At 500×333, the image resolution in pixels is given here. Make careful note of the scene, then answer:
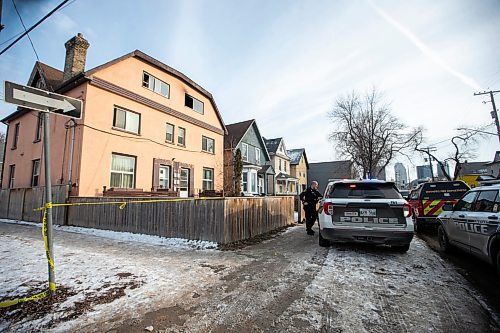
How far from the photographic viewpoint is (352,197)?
577 cm

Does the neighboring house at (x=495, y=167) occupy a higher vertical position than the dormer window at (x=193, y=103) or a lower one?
lower

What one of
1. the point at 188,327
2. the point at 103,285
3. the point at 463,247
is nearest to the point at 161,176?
the point at 103,285

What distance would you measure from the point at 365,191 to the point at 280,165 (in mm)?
30418

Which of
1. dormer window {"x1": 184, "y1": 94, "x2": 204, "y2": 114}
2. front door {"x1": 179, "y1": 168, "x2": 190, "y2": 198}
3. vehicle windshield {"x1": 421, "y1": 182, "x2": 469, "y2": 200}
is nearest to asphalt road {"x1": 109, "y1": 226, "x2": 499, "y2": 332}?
vehicle windshield {"x1": 421, "y1": 182, "x2": 469, "y2": 200}

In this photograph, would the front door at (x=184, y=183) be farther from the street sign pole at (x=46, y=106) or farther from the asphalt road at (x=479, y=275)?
the asphalt road at (x=479, y=275)

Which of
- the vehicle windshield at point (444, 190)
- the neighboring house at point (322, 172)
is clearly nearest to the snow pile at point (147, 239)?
the vehicle windshield at point (444, 190)

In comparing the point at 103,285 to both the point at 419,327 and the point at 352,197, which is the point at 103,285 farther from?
the point at 352,197

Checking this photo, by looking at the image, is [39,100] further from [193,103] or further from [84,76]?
[193,103]

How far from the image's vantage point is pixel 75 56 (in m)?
13.0

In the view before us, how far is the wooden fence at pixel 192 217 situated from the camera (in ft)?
22.1

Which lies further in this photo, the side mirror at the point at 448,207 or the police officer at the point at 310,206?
the police officer at the point at 310,206

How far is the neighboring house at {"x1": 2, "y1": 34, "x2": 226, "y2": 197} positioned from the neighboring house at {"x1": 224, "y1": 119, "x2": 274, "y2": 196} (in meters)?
4.53

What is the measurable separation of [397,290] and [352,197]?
7.95ft

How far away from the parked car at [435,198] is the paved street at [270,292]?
13.2ft
